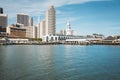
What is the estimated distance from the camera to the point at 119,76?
122ft

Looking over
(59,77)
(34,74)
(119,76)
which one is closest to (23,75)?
(34,74)

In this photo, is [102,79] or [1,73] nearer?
[102,79]

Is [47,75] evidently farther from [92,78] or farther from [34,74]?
[92,78]

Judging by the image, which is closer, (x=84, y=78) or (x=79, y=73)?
(x=84, y=78)

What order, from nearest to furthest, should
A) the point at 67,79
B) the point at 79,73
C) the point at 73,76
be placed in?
the point at 67,79
the point at 73,76
the point at 79,73

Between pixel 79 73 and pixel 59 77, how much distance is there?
515cm

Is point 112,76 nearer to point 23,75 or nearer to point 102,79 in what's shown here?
point 102,79

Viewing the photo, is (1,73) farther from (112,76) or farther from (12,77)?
(112,76)

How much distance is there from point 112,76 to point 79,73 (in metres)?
5.49

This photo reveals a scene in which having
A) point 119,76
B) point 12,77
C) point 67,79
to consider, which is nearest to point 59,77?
point 67,79

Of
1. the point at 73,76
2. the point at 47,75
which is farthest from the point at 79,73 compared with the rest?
the point at 47,75

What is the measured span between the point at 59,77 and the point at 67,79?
1.80m

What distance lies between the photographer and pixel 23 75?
36812mm

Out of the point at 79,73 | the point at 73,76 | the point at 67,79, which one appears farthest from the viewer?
the point at 79,73
